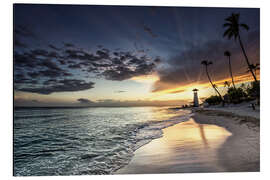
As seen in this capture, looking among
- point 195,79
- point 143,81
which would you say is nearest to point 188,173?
point 143,81

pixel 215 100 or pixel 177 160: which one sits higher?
pixel 177 160

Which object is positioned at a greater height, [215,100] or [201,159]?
[201,159]

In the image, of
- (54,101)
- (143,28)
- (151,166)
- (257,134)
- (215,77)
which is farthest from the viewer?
(215,77)

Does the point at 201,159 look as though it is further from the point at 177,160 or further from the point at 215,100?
the point at 215,100

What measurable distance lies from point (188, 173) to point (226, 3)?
16.7 ft

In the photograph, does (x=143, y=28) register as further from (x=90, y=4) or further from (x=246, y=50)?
(x=246, y=50)

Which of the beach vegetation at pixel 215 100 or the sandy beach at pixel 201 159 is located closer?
the sandy beach at pixel 201 159

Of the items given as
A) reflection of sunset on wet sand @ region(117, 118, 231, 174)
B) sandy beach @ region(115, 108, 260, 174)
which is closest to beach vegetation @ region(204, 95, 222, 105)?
sandy beach @ region(115, 108, 260, 174)

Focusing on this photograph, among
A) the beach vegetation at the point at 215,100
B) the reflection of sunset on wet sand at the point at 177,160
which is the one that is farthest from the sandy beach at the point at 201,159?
the beach vegetation at the point at 215,100

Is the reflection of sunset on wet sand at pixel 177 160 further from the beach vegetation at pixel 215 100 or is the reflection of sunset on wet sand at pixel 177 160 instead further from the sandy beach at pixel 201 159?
the beach vegetation at pixel 215 100

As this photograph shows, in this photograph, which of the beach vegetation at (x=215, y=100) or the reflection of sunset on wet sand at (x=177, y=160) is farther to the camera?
the beach vegetation at (x=215, y=100)

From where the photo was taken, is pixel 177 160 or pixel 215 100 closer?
pixel 177 160

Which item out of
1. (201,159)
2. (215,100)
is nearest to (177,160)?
(201,159)

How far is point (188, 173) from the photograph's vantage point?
2820 millimetres
